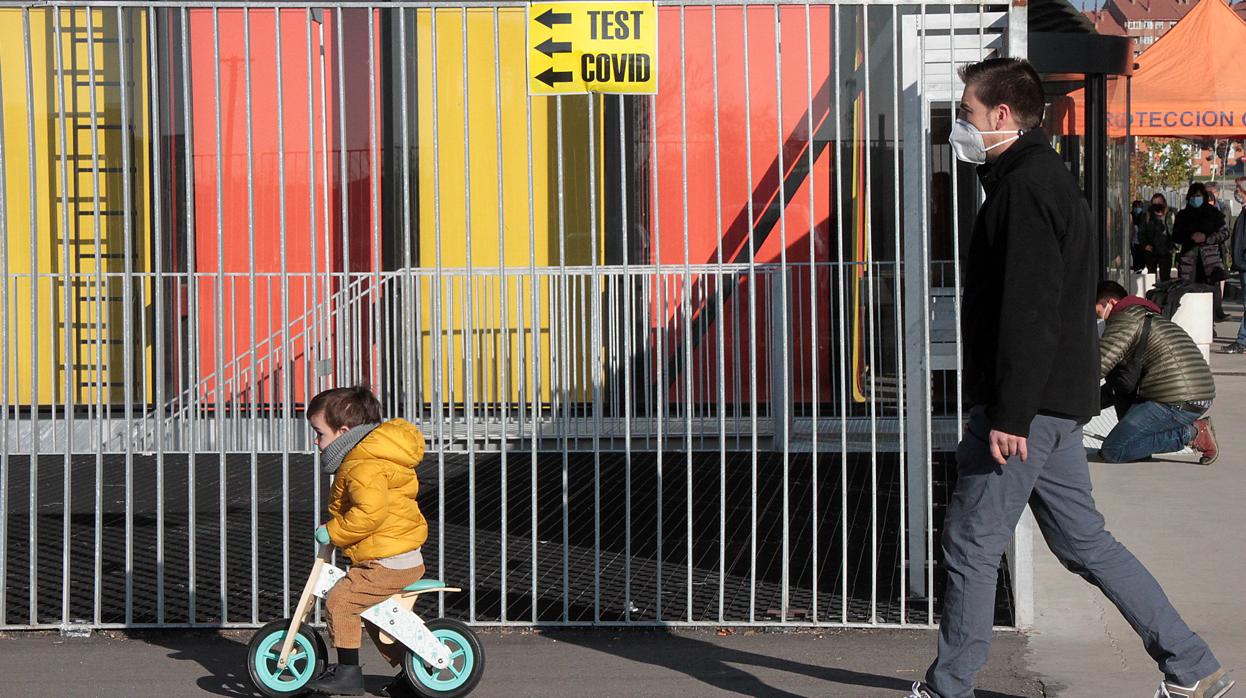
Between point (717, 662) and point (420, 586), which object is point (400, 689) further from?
point (717, 662)

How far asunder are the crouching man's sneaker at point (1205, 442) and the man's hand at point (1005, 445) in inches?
234

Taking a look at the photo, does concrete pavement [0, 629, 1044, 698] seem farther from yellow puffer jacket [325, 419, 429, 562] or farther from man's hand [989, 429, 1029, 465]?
man's hand [989, 429, 1029, 465]

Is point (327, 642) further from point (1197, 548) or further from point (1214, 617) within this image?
point (1197, 548)

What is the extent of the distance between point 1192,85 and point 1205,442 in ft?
33.2

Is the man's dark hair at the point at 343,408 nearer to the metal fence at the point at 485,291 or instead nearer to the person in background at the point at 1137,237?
the metal fence at the point at 485,291

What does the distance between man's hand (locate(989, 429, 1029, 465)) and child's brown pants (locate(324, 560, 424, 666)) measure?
1850 millimetres

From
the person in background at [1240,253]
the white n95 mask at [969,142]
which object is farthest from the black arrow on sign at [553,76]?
the person in background at [1240,253]

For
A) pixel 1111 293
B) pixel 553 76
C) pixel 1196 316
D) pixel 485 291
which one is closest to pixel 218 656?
pixel 553 76

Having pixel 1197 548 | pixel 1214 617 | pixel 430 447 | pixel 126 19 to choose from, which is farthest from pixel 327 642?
pixel 126 19

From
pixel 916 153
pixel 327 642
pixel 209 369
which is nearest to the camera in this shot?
pixel 327 642

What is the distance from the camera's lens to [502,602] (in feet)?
19.7

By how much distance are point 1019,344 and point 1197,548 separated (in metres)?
3.62

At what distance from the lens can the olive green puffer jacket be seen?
9.45 m

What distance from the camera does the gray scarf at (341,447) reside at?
497 centimetres
